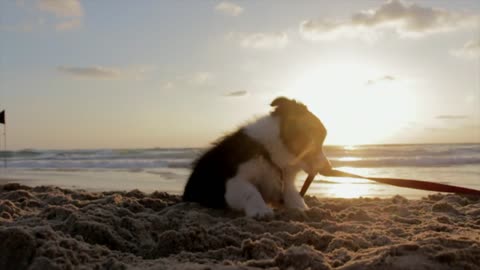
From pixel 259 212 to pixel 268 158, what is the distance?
743mm

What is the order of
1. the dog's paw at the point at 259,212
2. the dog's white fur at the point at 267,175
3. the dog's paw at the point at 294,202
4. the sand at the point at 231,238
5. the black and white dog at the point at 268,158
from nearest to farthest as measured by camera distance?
the sand at the point at 231,238 → the dog's paw at the point at 259,212 → the dog's white fur at the point at 267,175 → the black and white dog at the point at 268,158 → the dog's paw at the point at 294,202

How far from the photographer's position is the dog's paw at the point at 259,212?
4059 millimetres

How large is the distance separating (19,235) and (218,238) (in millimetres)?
1199

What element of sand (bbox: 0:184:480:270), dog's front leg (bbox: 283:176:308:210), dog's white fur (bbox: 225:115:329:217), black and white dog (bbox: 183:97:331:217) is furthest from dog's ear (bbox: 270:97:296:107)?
sand (bbox: 0:184:480:270)

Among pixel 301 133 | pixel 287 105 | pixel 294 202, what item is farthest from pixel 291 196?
pixel 287 105

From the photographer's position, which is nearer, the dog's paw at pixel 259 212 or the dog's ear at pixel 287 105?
the dog's paw at pixel 259 212

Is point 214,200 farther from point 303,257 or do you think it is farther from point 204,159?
point 303,257

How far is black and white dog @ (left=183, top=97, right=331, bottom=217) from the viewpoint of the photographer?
4.65m

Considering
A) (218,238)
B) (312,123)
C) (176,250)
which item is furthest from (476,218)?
(176,250)

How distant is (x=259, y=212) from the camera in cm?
411

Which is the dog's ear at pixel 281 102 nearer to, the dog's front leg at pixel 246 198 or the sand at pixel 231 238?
the dog's front leg at pixel 246 198

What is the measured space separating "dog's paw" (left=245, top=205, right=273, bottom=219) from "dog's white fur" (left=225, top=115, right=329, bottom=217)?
0.13 metres

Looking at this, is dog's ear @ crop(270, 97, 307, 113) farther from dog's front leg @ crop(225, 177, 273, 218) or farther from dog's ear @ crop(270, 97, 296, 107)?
dog's front leg @ crop(225, 177, 273, 218)

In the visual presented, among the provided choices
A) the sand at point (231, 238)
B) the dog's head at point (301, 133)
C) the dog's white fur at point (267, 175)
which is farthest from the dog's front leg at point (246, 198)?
the dog's head at point (301, 133)
